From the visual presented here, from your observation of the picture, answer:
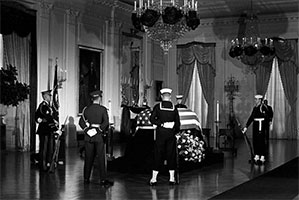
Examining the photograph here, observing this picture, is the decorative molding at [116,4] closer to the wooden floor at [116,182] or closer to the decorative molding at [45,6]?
the decorative molding at [45,6]

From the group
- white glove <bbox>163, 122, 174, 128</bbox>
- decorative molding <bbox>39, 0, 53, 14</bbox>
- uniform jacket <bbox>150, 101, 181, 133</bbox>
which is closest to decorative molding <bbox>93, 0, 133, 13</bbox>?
decorative molding <bbox>39, 0, 53, 14</bbox>

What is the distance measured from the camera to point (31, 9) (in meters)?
12.7

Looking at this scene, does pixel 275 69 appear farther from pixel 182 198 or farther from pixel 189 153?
pixel 182 198

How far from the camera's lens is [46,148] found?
368 inches

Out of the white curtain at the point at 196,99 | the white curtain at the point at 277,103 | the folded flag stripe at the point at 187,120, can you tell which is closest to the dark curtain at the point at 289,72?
the white curtain at the point at 277,103

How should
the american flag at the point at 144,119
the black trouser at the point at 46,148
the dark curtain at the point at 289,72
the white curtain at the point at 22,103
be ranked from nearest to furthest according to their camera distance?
the black trouser at the point at 46,148 < the american flag at the point at 144,119 < the white curtain at the point at 22,103 < the dark curtain at the point at 289,72

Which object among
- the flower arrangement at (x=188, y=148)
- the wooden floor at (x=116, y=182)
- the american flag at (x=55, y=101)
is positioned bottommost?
the wooden floor at (x=116, y=182)

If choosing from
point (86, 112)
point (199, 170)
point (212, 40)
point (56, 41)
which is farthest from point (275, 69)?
point (86, 112)

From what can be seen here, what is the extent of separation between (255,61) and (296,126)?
2.73 meters

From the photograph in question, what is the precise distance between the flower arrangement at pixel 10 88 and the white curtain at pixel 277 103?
9.66m

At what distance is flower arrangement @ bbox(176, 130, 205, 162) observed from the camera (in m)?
9.41

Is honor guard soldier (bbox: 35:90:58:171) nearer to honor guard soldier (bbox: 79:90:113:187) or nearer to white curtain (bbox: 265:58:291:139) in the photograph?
honor guard soldier (bbox: 79:90:113:187)

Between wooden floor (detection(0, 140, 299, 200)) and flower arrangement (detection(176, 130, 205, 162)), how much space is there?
272 millimetres

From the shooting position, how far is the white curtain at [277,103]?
17922 millimetres
